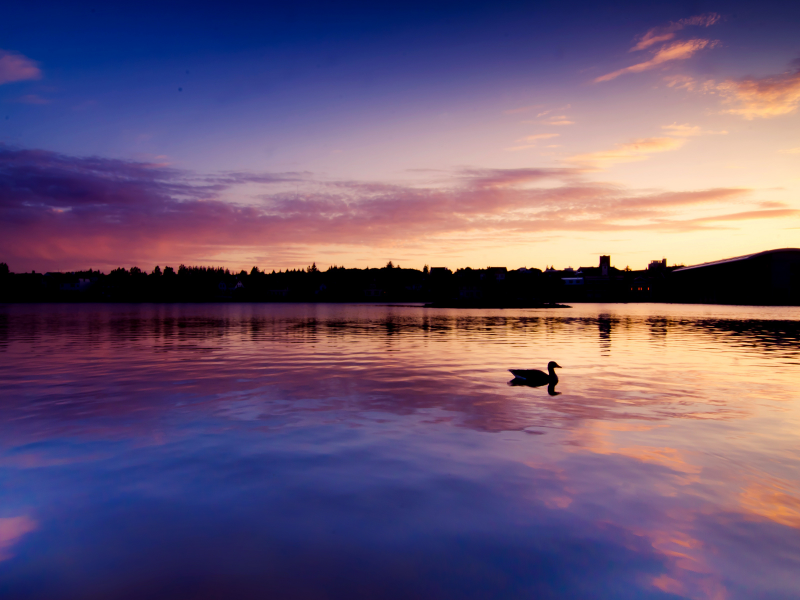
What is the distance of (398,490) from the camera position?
7535 mm

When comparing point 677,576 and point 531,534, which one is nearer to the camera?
point 677,576

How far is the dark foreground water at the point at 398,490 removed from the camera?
5.30 meters

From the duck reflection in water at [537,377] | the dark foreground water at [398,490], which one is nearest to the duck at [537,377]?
the duck reflection in water at [537,377]

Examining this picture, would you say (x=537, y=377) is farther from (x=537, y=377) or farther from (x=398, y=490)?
(x=398, y=490)

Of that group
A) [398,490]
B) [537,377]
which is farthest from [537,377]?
[398,490]

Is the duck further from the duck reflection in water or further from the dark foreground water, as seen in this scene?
the dark foreground water

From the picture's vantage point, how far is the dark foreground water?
209 inches

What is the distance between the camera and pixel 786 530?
20.8 feet

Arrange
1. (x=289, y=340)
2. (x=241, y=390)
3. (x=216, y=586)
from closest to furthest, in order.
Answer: (x=216, y=586) < (x=241, y=390) < (x=289, y=340)

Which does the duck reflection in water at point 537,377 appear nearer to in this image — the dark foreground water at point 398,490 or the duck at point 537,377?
the duck at point 537,377

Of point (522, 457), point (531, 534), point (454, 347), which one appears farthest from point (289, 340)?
point (531, 534)

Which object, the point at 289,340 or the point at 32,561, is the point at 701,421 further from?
the point at 289,340

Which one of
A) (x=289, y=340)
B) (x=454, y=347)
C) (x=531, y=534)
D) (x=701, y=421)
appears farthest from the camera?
(x=289, y=340)

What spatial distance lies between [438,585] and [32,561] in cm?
476
